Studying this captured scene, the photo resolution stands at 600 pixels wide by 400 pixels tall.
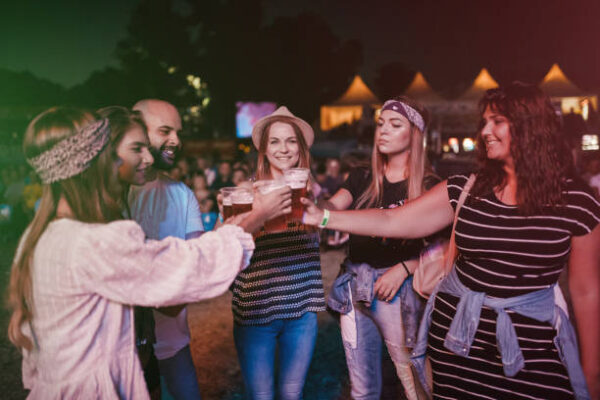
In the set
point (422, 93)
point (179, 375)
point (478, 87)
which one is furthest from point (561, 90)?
point (179, 375)

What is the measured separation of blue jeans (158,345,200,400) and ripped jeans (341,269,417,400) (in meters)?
1.07

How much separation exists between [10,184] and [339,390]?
11.6 metres

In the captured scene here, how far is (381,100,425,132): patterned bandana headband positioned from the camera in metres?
3.02

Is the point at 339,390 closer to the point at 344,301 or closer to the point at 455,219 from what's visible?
the point at 344,301

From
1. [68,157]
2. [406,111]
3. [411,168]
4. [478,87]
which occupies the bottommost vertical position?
[411,168]

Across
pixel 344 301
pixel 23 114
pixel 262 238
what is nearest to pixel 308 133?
pixel 262 238

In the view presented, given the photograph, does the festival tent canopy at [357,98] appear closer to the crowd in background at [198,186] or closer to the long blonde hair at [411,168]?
the crowd in background at [198,186]

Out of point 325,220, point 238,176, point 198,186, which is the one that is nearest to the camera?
point 325,220

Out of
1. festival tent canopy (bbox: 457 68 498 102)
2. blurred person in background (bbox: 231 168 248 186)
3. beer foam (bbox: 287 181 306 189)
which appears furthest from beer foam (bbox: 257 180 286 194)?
festival tent canopy (bbox: 457 68 498 102)

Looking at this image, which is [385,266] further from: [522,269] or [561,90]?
[561,90]

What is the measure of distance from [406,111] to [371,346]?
1.66 metres

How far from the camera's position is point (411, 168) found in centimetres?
303

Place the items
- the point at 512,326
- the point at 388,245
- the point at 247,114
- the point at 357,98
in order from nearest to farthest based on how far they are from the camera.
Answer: the point at 512,326 → the point at 388,245 → the point at 357,98 → the point at 247,114

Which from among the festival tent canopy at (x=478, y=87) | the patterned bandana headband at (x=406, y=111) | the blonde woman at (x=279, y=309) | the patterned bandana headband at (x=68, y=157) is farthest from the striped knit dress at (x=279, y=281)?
the festival tent canopy at (x=478, y=87)
